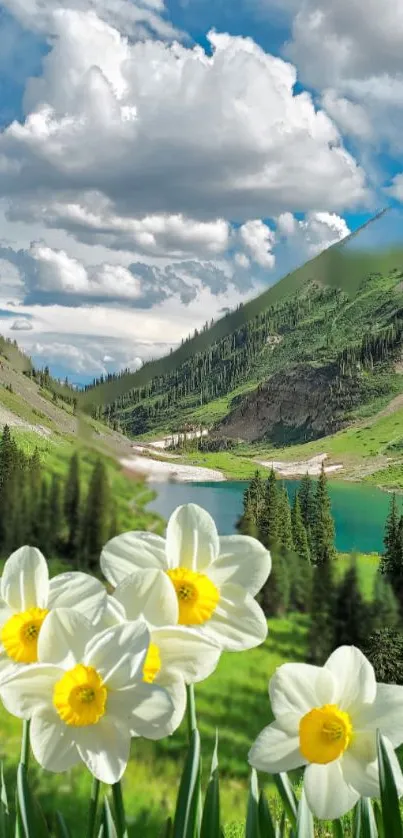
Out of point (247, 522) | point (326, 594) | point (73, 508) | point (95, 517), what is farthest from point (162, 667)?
point (326, 594)

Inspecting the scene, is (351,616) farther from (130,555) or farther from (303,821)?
(130,555)

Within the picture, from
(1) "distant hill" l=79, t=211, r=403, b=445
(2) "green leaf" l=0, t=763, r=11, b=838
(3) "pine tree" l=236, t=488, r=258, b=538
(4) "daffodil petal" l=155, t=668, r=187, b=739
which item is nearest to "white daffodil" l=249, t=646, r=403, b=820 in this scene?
Answer: (4) "daffodil petal" l=155, t=668, r=187, b=739

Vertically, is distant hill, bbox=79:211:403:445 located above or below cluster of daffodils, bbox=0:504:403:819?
above

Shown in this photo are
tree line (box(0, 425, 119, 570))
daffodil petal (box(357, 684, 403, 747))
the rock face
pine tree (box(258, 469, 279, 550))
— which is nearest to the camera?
daffodil petal (box(357, 684, 403, 747))

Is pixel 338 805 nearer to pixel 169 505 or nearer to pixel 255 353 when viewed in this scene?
pixel 169 505

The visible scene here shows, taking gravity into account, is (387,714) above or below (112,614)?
below

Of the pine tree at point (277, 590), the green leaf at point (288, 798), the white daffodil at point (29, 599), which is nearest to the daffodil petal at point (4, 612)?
the white daffodil at point (29, 599)

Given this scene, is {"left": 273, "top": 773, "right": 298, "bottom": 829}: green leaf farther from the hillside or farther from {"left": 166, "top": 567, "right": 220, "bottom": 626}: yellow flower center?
the hillside
